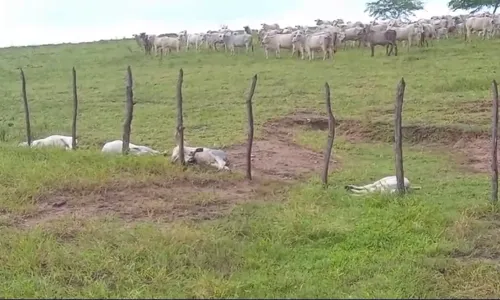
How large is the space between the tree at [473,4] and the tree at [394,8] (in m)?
4.03

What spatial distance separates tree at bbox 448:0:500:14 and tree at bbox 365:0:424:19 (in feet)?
13.2

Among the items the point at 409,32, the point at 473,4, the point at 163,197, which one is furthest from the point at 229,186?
the point at 473,4

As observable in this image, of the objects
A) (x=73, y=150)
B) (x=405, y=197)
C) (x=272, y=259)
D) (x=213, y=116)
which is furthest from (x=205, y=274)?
(x=213, y=116)

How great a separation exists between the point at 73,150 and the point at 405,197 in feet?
17.6

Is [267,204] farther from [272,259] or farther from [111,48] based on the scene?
[111,48]

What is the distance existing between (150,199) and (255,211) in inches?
55.0

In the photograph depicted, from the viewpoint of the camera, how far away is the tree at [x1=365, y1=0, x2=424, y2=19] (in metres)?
44.1

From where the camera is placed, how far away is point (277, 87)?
18.5 m

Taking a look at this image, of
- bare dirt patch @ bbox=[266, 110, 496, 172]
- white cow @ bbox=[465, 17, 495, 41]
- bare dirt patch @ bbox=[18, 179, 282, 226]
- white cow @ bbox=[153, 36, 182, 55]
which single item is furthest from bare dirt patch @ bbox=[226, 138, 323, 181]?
white cow @ bbox=[465, 17, 495, 41]

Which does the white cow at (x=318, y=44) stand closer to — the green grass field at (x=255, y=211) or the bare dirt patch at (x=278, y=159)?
the green grass field at (x=255, y=211)

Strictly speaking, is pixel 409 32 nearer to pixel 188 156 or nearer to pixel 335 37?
pixel 335 37

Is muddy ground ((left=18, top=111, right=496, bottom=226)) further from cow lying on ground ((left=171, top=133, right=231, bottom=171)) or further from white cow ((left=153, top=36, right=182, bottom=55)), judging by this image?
white cow ((left=153, top=36, right=182, bottom=55))

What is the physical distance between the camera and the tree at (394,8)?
4406cm

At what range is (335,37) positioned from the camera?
25.6 meters
